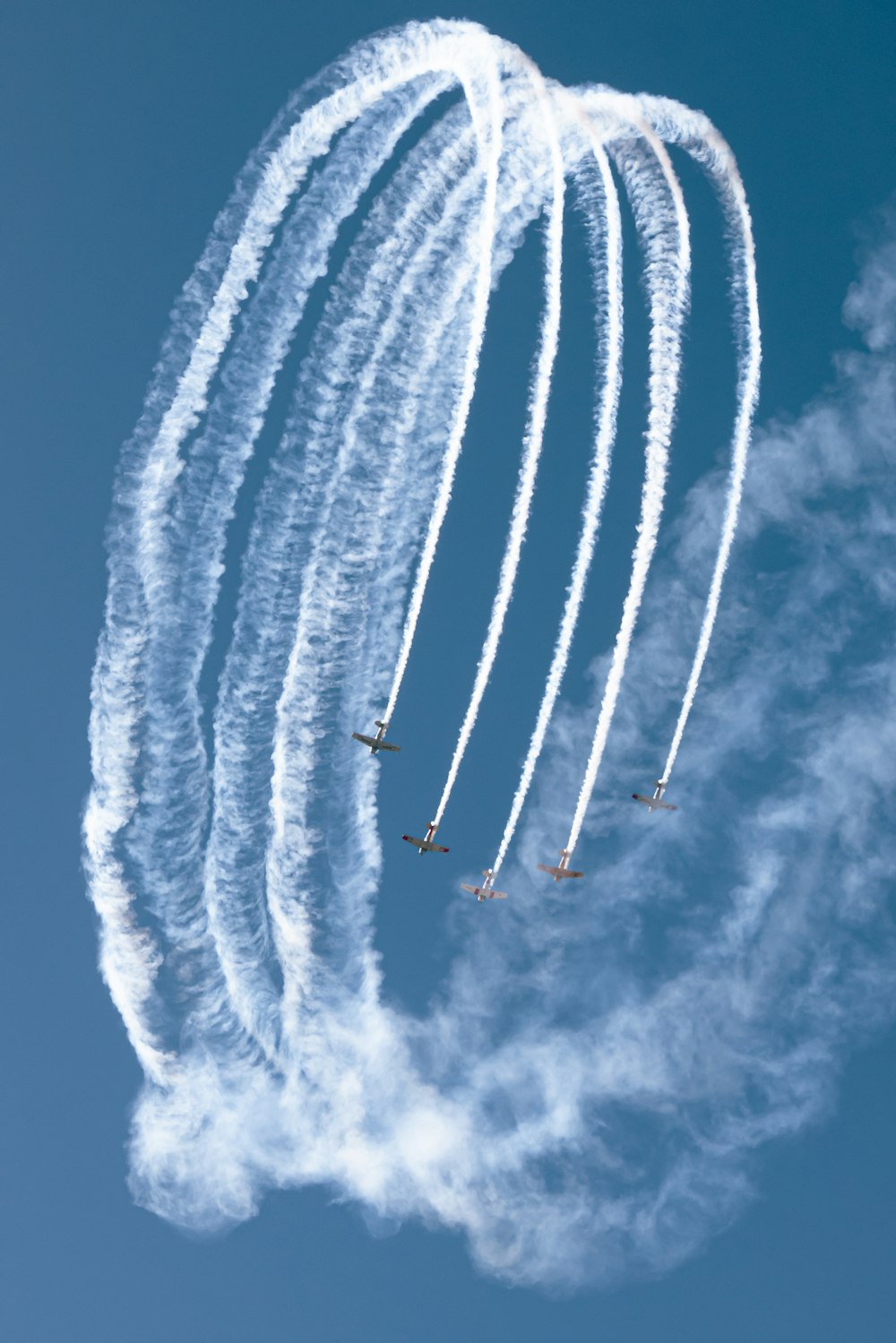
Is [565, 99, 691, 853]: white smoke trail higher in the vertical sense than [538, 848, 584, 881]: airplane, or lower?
higher

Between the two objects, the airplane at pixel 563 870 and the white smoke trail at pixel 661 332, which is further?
the airplane at pixel 563 870

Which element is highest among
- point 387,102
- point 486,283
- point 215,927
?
point 387,102

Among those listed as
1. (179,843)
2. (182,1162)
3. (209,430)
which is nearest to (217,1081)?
(182,1162)

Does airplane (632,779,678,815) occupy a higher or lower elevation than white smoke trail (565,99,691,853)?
lower

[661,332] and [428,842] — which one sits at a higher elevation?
[661,332]

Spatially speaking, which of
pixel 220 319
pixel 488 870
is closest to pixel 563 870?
pixel 488 870

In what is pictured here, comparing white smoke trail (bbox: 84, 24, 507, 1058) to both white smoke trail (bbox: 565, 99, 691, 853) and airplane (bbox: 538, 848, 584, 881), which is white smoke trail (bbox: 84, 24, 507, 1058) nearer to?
white smoke trail (bbox: 565, 99, 691, 853)

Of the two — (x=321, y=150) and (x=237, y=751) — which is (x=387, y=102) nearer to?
(x=321, y=150)

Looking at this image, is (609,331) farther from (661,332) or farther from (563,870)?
(563,870)

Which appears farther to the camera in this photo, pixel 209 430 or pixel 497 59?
pixel 209 430

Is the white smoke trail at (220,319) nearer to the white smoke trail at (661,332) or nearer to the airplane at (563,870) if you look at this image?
the white smoke trail at (661,332)

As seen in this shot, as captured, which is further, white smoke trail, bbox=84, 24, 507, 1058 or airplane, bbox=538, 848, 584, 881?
airplane, bbox=538, 848, 584, 881

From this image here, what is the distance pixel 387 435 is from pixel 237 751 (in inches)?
347

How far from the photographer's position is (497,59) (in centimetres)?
3828
